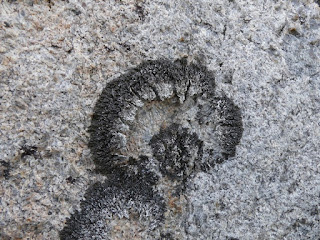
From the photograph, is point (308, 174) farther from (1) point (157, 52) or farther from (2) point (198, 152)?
(1) point (157, 52)

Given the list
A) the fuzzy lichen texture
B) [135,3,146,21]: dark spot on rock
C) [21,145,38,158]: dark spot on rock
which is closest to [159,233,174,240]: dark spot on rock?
the fuzzy lichen texture

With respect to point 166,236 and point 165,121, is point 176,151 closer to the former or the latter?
point 165,121

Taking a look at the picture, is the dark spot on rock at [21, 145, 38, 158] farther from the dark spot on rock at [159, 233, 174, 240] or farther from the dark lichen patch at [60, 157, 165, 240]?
the dark spot on rock at [159, 233, 174, 240]

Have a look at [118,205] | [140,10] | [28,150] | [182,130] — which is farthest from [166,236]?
[140,10]

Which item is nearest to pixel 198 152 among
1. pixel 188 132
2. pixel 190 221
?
pixel 188 132

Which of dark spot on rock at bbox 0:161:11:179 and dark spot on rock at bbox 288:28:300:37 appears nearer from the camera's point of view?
dark spot on rock at bbox 0:161:11:179

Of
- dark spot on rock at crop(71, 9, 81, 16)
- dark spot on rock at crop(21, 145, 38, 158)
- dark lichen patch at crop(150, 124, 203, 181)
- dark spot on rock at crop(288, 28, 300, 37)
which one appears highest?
dark spot on rock at crop(288, 28, 300, 37)
